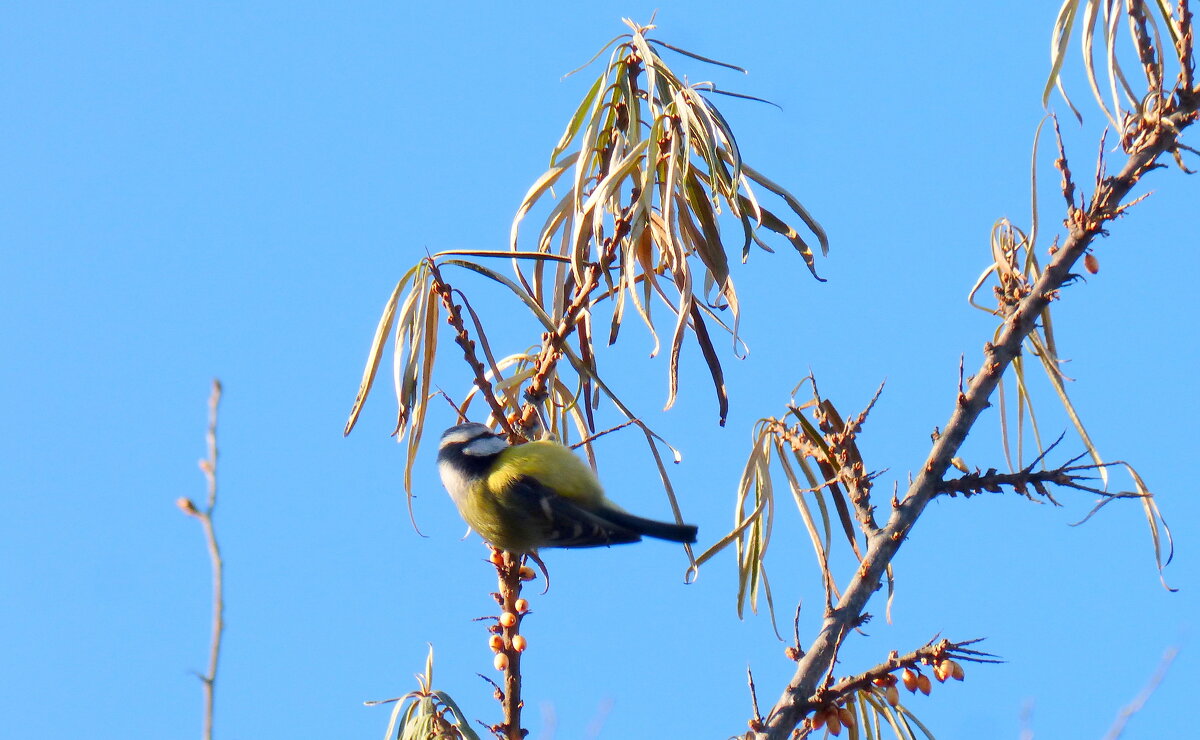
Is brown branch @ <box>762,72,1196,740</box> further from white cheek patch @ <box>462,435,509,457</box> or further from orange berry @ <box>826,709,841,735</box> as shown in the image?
white cheek patch @ <box>462,435,509,457</box>

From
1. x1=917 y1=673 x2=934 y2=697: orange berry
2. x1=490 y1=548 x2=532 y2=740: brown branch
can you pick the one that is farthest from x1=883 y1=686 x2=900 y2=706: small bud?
x1=490 y1=548 x2=532 y2=740: brown branch

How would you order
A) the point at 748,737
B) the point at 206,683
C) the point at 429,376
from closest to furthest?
the point at 206,683 → the point at 748,737 → the point at 429,376

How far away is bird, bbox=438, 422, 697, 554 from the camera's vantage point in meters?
3.24

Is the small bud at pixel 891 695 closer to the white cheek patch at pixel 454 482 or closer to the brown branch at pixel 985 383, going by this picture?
the brown branch at pixel 985 383

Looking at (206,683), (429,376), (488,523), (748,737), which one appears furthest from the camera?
(488,523)

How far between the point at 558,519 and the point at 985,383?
152 cm

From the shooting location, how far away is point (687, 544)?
2.50 m

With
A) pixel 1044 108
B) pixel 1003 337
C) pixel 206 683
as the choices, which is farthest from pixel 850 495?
pixel 206 683

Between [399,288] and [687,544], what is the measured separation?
90 cm

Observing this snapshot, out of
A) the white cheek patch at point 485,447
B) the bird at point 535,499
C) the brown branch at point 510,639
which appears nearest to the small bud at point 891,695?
the brown branch at point 510,639

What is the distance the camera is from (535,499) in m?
3.33

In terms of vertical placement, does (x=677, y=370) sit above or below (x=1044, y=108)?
below

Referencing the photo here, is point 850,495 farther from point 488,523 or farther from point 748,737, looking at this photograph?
point 488,523

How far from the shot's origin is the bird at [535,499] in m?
3.24
